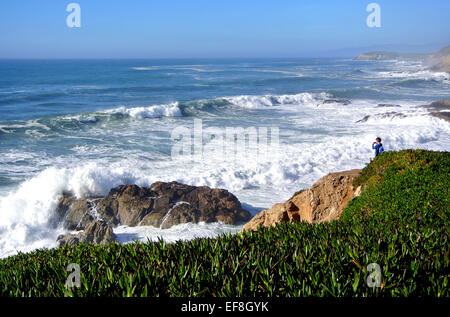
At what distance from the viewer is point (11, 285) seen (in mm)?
4012

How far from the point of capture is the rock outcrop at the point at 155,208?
1369 cm

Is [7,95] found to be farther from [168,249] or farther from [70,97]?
[168,249]

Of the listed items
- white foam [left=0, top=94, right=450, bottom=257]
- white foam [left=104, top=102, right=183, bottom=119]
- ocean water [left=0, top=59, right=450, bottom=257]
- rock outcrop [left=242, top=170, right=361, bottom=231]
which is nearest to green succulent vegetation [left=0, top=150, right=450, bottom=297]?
rock outcrop [left=242, top=170, right=361, bottom=231]

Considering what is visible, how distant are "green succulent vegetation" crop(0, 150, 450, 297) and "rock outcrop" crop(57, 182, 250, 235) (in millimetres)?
7709

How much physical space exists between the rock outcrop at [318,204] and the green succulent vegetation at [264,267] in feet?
15.6

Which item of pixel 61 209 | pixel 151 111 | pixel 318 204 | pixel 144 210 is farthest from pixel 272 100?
pixel 318 204

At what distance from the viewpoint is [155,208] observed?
1397 cm

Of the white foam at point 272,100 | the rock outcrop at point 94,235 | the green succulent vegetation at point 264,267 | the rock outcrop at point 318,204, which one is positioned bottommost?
the rock outcrop at point 94,235

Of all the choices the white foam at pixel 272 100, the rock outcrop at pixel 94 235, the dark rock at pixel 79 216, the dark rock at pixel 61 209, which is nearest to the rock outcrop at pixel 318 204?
Result: the rock outcrop at pixel 94 235

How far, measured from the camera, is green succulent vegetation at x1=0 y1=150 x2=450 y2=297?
12.0 ft

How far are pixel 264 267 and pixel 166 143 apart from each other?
22.2 meters

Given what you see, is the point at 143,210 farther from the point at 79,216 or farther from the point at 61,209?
the point at 61,209

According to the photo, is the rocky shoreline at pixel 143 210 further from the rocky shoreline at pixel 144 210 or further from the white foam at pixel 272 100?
the white foam at pixel 272 100

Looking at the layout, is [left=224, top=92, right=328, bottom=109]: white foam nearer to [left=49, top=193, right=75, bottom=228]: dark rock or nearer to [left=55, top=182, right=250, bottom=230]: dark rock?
[left=55, top=182, right=250, bottom=230]: dark rock
